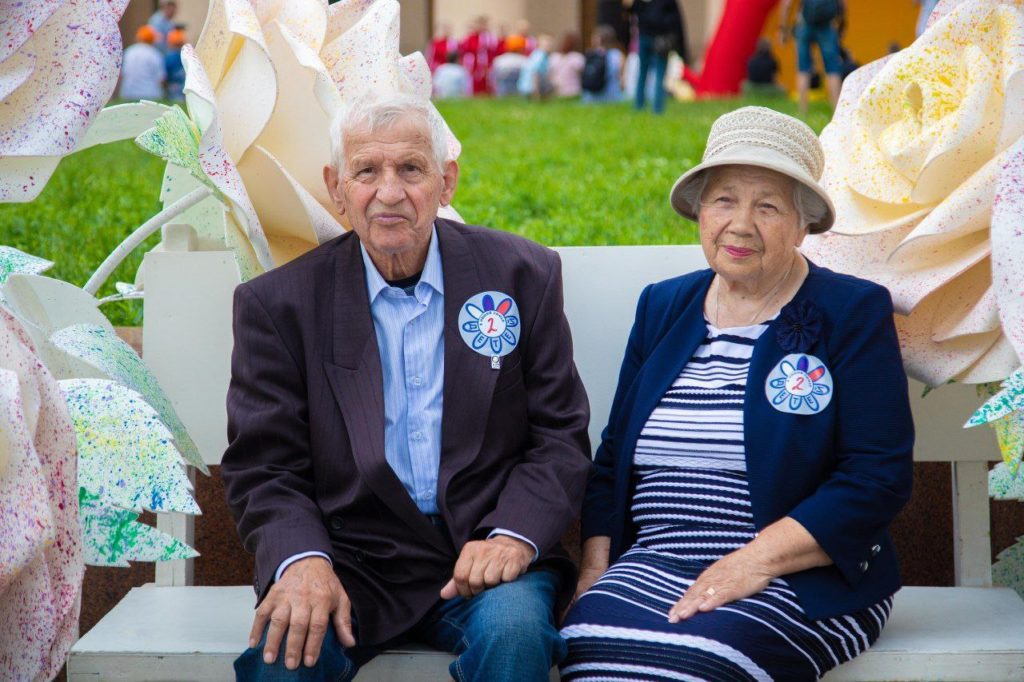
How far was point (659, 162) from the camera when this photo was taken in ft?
→ 27.5

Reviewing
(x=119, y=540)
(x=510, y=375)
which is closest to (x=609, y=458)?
(x=510, y=375)

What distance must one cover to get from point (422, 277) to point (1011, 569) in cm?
182

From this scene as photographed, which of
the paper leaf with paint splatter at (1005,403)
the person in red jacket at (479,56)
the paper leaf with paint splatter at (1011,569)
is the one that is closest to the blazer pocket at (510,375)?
the paper leaf with paint splatter at (1005,403)

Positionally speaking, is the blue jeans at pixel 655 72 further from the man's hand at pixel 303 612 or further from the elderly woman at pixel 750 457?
the man's hand at pixel 303 612

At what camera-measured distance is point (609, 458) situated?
3363mm

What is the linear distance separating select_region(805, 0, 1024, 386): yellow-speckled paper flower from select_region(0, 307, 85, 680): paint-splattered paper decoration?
2043 millimetres

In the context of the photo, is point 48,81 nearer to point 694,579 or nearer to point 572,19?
point 694,579

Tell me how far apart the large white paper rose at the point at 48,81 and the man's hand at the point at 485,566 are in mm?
1195

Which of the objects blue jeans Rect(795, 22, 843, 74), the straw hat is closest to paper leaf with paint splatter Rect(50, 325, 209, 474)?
the straw hat

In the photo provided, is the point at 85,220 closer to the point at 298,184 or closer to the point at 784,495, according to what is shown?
the point at 298,184

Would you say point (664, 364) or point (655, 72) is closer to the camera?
point (664, 364)

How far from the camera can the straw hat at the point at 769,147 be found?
3104 mm

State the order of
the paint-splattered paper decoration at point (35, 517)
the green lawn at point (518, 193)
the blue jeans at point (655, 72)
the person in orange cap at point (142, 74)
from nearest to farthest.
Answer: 1. the paint-splattered paper decoration at point (35, 517)
2. the green lawn at point (518, 193)
3. the blue jeans at point (655, 72)
4. the person in orange cap at point (142, 74)

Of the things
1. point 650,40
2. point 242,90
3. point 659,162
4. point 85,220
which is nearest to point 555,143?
point 659,162
